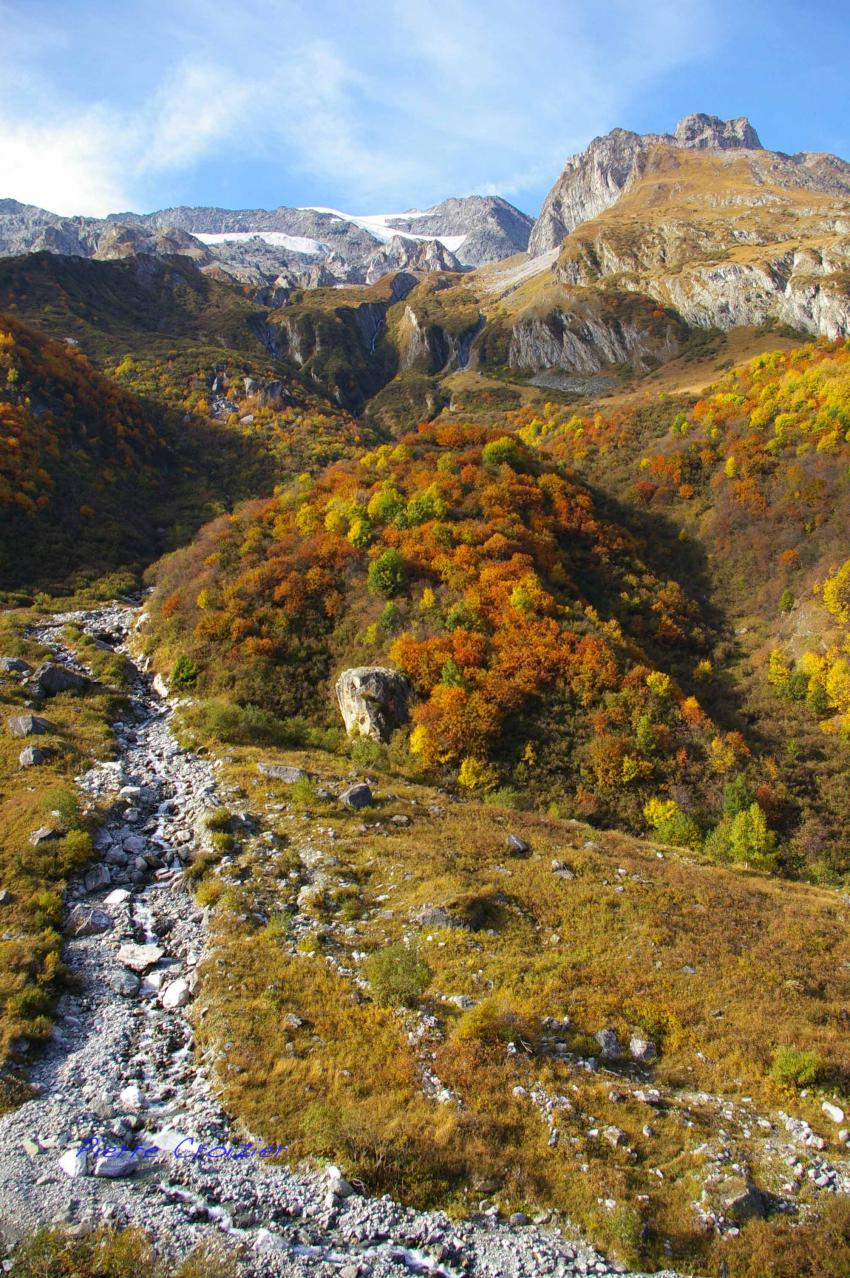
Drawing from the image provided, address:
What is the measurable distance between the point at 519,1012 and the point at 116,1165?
7.46 metres

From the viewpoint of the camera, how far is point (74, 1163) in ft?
29.3

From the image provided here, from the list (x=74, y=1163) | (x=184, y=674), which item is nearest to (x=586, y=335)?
(x=184, y=674)

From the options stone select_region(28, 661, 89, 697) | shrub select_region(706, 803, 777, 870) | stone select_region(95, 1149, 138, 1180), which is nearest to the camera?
stone select_region(95, 1149, 138, 1180)

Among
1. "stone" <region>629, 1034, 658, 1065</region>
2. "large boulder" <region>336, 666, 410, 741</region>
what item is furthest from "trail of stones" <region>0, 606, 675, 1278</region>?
"large boulder" <region>336, 666, 410, 741</region>

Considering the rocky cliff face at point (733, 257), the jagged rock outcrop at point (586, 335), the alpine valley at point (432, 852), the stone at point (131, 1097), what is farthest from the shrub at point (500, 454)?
the jagged rock outcrop at point (586, 335)

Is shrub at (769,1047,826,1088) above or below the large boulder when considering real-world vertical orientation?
below

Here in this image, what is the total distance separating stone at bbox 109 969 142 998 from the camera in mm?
13469

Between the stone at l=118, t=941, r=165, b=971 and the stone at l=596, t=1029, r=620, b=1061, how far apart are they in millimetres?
10182

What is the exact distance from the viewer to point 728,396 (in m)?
72.1

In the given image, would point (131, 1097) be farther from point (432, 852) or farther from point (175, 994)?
point (432, 852)

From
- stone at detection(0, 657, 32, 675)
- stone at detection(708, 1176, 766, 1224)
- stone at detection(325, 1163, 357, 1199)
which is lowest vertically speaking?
stone at detection(708, 1176, 766, 1224)

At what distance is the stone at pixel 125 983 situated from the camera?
44.2ft

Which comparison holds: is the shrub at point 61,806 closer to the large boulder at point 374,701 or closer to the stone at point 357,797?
the stone at point 357,797

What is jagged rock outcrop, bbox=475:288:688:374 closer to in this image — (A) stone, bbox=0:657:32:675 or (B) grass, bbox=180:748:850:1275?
(A) stone, bbox=0:657:32:675
